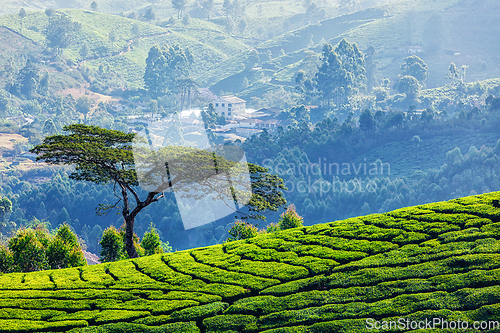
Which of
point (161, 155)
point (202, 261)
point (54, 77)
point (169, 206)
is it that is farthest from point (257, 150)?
point (54, 77)

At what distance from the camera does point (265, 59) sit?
5133 inches

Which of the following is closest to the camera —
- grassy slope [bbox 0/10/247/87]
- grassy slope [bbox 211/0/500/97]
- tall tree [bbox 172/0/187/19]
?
grassy slope [bbox 211/0/500/97]

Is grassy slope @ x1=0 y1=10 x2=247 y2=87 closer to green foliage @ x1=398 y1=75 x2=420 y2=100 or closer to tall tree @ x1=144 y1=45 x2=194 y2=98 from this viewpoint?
tall tree @ x1=144 y1=45 x2=194 y2=98

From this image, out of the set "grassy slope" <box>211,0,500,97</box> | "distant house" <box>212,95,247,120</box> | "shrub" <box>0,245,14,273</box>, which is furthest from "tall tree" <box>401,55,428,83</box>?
"shrub" <box>0,245,14,273</box>

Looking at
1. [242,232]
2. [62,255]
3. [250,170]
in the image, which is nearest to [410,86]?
[242,232]

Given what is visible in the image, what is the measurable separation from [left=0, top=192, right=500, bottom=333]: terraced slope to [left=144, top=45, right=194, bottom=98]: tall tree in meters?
98.8

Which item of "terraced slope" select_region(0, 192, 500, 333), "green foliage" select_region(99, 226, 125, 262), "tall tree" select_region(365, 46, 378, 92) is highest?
"tall tree" select_region(365, 46, 378, 92)

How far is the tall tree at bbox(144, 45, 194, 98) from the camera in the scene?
11138 centimetres

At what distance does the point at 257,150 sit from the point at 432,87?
5318cm

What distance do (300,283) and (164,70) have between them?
106 meters

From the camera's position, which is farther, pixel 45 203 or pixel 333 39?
pixel 333 39

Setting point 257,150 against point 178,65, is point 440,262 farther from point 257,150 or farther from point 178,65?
point 178,65

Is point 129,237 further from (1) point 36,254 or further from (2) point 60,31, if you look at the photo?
(2) point 60,31

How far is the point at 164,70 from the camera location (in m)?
113
